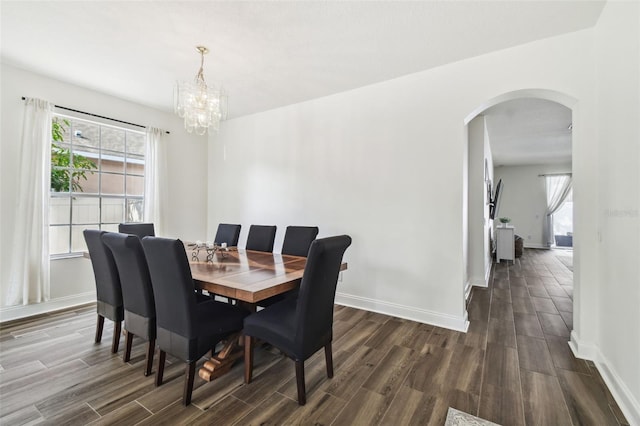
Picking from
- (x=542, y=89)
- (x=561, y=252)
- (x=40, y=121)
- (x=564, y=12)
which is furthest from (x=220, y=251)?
(x=561, y=252)

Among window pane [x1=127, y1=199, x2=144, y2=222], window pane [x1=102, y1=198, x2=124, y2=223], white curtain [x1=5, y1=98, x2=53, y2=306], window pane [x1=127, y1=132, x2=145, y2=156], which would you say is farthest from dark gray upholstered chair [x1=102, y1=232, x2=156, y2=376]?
window pane [x1=127, y1=132, x2=145, y2=156]

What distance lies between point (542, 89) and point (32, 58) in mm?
5102

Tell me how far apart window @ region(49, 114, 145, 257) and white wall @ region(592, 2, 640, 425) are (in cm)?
539

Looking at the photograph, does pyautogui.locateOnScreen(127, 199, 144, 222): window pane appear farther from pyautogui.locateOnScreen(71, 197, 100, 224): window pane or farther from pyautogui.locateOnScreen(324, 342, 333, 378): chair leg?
pyautogui.locateOnScreen(324, 342, 333, 378): chair leg

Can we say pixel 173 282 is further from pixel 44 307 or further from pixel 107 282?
pixel 44 307

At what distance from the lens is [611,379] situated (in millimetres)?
1880

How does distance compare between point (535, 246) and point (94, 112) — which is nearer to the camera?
point (94, 112)

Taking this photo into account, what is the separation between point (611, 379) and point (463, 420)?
1.18 metres

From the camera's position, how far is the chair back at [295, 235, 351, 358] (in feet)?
5.46

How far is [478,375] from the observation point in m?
2.05

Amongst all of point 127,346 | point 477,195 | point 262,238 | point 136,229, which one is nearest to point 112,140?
point 136,229

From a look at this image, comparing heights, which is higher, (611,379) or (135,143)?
(135,143)

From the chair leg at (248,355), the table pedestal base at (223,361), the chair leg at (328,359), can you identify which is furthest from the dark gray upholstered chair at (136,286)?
the chair leg at (328,359)

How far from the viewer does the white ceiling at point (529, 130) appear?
4.04 m
